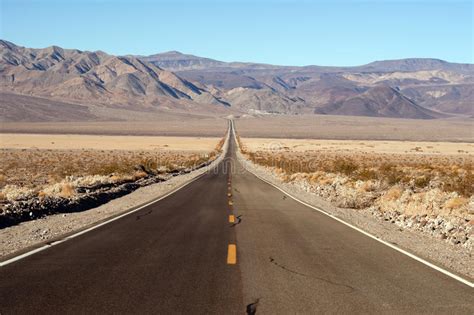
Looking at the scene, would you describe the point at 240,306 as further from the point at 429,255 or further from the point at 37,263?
the point at 429,255

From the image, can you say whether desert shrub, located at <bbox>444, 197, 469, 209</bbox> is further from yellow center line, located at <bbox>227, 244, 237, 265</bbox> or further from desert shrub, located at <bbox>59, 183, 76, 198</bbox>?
desert shrub, located at <bbox>59, 183, 76, 198</bbox>

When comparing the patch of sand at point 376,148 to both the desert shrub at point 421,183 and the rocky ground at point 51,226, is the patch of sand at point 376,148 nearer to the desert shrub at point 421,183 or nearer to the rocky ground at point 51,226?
the desert shrub at point 421,183

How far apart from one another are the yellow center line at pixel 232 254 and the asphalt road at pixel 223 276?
0.12 ft

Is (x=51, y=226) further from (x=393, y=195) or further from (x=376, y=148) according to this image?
(x=376, y=148)

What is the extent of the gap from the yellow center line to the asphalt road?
0.12 ft

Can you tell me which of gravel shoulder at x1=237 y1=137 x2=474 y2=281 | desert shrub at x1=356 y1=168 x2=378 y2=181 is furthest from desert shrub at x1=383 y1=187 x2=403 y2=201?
desert shrub at x1=356 y1=168 x2=378 y2=181

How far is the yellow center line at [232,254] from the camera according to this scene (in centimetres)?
909

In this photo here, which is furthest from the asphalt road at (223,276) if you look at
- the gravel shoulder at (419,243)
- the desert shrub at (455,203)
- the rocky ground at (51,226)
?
the desert shrub at (455,203)

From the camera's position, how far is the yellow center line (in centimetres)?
909

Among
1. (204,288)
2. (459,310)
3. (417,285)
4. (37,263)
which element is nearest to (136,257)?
(37,263)

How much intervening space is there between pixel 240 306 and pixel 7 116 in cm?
19583

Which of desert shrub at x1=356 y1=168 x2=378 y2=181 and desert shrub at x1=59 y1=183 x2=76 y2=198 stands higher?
desert shrub at x1=356 y1=168 x2=378 y2=181

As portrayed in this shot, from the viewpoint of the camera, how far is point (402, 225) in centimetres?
1495

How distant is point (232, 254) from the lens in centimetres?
976
